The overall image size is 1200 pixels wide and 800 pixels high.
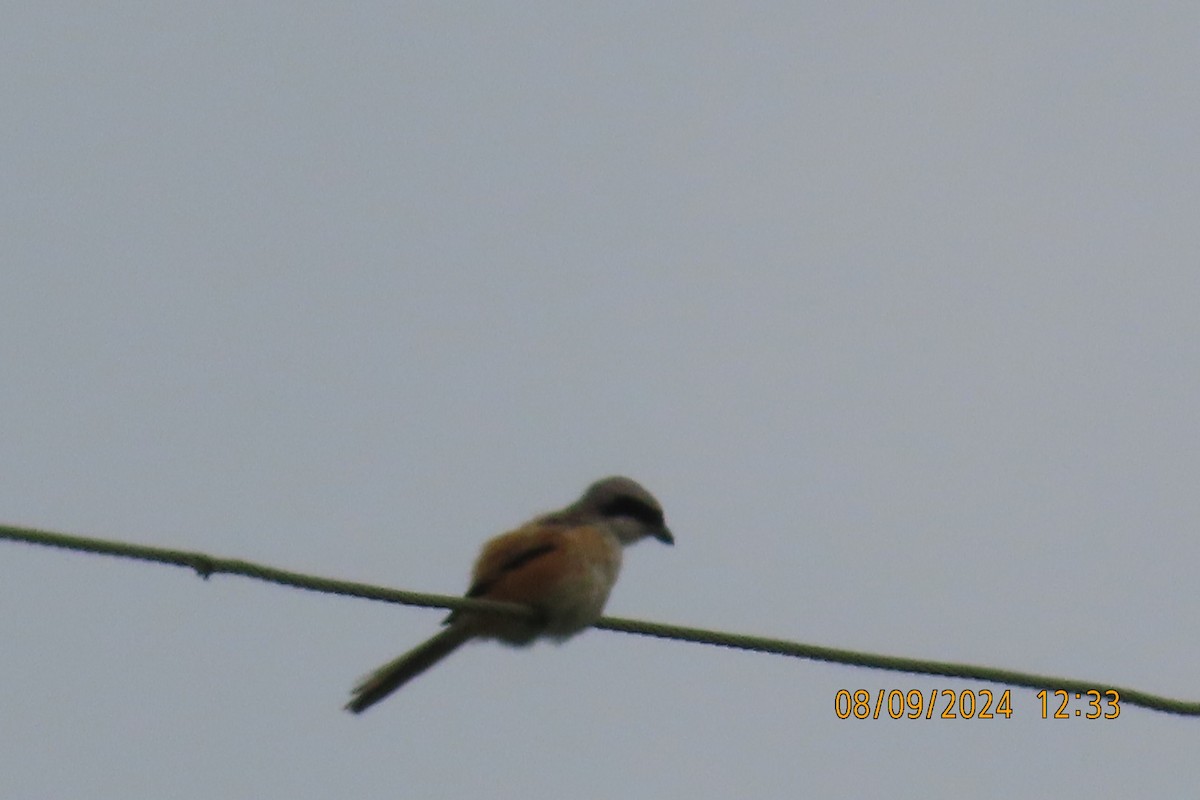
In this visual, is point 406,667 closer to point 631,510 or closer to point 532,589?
point 532,589

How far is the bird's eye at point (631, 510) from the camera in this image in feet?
23.6

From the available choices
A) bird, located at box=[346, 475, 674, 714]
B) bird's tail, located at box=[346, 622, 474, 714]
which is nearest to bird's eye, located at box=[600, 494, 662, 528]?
bird, located at box=[346, 475, 674, 714]

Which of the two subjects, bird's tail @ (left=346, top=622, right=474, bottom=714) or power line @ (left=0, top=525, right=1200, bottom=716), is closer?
power line @ (left=0, top=525, right=1200, bottom=716)

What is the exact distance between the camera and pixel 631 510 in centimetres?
727

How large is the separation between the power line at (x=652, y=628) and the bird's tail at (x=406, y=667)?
575mm

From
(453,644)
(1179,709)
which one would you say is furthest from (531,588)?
(1179,709)

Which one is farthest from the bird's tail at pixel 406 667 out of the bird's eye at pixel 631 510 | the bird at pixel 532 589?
the bird's eye at pixel 631 510

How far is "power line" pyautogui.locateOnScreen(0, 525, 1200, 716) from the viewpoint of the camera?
4.45 metres

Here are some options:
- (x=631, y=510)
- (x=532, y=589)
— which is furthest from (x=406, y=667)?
(x=631, y=510)

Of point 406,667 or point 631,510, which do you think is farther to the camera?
point 631,510

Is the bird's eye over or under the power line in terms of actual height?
over

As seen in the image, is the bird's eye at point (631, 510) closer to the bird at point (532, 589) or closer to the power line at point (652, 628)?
the bird at point (532, 589)

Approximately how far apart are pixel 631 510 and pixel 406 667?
4.89 ft

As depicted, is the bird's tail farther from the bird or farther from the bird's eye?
the bird's eye
